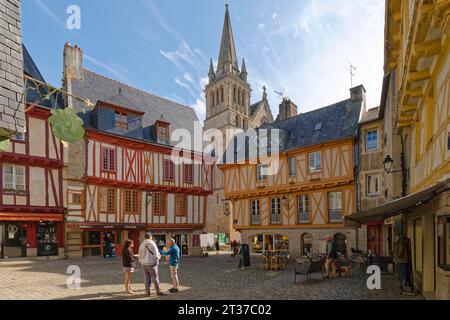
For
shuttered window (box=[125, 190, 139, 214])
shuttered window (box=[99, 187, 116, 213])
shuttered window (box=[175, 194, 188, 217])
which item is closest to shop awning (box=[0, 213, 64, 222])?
shuttered window (box=[99, 187, 116, 213])

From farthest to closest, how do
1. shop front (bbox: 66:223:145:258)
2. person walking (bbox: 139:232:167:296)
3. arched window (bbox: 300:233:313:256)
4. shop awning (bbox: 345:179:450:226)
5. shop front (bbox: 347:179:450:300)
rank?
arched window (bbox: 300:233:313:256), shop front (bbox: 66:223:145:258), person walking (bbox: 139:232:167:296), shop front (bbox: 347:179:450:300), shop awning (bbox: 345:179:450:226)

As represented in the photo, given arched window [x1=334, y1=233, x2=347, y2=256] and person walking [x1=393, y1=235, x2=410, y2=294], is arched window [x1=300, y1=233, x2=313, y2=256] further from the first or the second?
person walking [x1=393, y1=235, x2=410, y2=294]

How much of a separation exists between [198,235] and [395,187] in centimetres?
1458

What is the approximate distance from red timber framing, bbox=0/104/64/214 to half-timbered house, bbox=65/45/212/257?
1.79 feet

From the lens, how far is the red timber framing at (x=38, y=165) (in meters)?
15.9

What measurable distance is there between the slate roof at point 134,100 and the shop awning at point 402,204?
1637cm

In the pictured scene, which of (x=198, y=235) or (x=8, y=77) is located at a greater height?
(x=8, y=77)

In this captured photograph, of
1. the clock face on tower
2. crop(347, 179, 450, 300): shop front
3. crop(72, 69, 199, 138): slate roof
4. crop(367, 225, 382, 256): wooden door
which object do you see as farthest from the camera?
the clock face on tower

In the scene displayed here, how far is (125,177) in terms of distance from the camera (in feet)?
65.6

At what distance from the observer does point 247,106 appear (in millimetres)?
51094

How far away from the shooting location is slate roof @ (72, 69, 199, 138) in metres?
20.6
